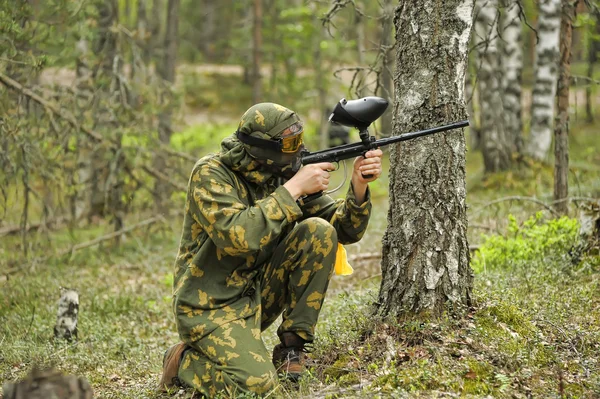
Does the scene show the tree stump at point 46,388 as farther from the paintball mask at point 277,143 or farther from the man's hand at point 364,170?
the man's hand at point 364,170

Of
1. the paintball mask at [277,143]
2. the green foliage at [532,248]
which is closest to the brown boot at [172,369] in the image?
the paintball mask at [277,143]

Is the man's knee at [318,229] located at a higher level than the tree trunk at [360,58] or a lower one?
lower

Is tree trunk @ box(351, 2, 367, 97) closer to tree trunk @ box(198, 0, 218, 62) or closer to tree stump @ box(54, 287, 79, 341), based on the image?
tree stump @ box(54, 287, 79, 341)

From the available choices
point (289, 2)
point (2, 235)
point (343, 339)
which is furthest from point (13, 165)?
point (289, 2)

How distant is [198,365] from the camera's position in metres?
4.50

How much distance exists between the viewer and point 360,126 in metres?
4.36

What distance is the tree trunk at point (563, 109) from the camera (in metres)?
7.11

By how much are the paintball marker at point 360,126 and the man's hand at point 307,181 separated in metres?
0.11

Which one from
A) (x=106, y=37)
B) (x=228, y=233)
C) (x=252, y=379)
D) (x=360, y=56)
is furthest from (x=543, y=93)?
(x=252, y=379)

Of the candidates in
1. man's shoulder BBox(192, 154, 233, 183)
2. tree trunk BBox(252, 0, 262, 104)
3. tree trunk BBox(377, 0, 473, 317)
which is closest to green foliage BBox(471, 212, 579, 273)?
tree trunk BBox(377, 0, 473, 317)

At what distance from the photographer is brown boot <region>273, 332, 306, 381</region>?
4465mm

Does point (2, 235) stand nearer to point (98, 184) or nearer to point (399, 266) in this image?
point (98, 184)

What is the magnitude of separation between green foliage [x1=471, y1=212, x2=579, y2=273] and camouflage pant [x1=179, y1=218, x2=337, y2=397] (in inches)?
101

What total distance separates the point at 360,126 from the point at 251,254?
1123 millimetres
